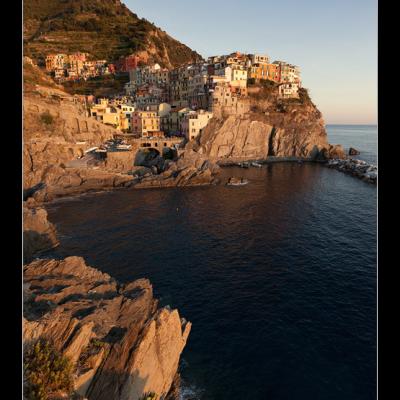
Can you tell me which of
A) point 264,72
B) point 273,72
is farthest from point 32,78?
point 273,72

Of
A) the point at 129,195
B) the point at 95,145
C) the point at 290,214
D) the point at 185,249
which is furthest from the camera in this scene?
the point at 95,145

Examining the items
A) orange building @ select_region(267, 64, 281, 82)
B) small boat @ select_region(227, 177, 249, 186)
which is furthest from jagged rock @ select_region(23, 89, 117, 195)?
orange building @ select_region(267, 64, 281, 82)

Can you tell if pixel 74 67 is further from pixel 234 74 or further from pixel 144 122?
pixel 234 74

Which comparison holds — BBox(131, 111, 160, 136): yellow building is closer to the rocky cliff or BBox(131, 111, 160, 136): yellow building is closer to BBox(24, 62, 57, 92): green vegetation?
the rocky cliff

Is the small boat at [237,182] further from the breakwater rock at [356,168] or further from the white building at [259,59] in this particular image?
the white building at [259,59]
